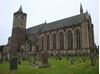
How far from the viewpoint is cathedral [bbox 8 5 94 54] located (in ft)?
58.4

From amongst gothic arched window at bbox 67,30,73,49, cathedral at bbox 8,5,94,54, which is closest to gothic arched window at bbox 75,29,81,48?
cathedral at bbox 8,5,94,54

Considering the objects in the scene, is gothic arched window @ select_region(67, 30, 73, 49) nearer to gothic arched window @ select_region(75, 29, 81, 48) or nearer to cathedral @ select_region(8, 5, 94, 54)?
cathedral @ select_region(8, 5, 94, 54)

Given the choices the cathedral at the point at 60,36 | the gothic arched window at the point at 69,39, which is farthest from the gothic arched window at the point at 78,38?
the gothic arched window at the point at 69,39

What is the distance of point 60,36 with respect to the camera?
21.7 m

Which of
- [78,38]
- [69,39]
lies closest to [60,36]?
[69,39]

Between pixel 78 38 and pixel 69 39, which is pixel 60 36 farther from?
pixel 78 38

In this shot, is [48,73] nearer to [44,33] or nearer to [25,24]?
[44,33]

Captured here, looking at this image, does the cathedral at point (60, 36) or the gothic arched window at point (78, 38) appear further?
the gothic arched window at point (78, 38)

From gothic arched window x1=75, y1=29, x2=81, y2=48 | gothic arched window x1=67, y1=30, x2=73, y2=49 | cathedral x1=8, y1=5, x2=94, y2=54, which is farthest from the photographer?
gothic arched window x1=67, y1=30, x2=73, y2=49

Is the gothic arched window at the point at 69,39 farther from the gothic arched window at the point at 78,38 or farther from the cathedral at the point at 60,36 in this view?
the gothic arched window at the point at 78,38

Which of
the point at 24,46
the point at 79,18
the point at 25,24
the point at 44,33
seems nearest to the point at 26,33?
the point at 25,24

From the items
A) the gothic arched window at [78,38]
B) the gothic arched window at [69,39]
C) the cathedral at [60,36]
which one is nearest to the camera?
the cathedral at [60,36]

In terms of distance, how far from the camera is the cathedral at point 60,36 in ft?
58.4

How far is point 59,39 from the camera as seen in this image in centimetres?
2133
